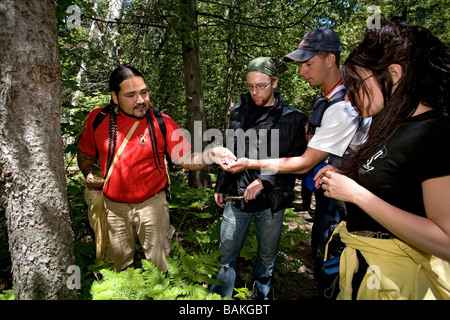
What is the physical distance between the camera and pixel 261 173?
2.62m

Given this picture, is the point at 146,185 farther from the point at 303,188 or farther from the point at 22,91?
the point at 303,188

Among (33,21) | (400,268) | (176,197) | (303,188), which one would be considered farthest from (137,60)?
(400,268)

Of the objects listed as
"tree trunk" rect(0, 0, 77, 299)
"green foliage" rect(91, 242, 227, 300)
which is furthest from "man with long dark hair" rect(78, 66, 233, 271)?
"tree trunk" rect(0, 0, 77, 299)

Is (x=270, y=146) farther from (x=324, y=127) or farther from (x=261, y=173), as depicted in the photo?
(x=324, y=127)

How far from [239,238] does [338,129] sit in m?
1.55

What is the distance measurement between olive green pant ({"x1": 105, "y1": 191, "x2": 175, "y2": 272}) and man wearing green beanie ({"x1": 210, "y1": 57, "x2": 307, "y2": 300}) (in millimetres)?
708

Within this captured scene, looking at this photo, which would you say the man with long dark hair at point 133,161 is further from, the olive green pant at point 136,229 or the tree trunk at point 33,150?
the tree trunk at point 33,150

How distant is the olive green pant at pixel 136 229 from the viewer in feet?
9.05

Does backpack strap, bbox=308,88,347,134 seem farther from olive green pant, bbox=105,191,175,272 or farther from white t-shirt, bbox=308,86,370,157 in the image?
olive green pant, bbox=105,191,175,272

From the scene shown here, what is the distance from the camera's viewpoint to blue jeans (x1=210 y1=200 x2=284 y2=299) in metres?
2.73

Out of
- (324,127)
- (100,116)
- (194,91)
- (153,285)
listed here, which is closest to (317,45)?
(324,127)

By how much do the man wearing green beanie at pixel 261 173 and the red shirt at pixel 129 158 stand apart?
32.1 inches

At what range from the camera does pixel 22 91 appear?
159 centimetres

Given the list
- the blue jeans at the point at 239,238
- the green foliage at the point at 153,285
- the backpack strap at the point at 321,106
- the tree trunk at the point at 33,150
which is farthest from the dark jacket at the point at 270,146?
the tree trunk at the point at 33,150
